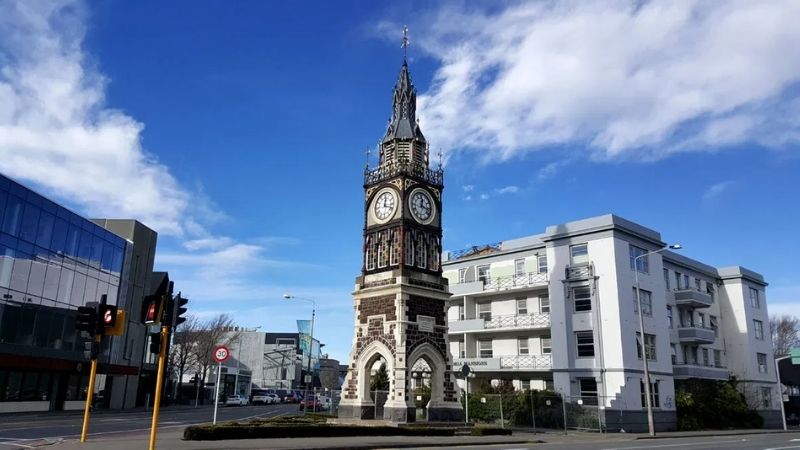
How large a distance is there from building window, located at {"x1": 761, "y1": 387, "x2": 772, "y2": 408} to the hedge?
39.3 meters

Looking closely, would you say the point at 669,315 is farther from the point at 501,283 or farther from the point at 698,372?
the point at 501,283

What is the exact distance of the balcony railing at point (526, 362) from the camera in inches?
1663

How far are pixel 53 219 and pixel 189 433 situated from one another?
29.6 meters

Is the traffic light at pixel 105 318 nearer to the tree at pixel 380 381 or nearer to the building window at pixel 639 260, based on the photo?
the tree at pixel 380 381

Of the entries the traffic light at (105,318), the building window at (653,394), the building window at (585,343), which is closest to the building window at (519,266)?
the building window at (585,343)

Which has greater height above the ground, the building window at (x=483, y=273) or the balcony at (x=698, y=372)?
the building window at (x=483, y=273)

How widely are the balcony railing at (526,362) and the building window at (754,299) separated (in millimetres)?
24655

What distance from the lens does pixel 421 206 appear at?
3438 cm

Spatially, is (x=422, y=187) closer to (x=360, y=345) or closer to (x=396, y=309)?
(x=396, y=309)

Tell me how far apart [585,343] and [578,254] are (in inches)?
242

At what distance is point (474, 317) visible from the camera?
4797 cm

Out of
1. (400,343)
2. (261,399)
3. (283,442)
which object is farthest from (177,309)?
(261,399)

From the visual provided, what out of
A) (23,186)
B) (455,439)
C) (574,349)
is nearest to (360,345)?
(455,439)

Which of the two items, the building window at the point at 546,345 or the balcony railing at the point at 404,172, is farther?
the building window at the point at 546,345
